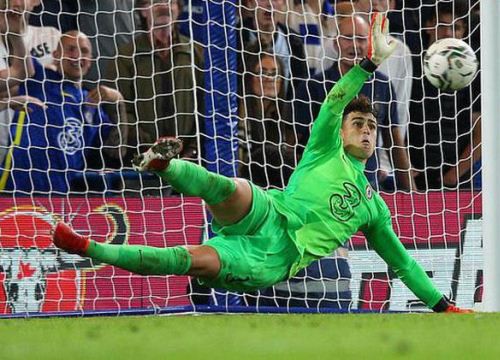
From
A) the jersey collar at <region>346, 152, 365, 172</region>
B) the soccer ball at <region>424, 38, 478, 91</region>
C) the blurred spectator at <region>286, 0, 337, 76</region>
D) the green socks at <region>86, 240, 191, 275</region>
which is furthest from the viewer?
the blurred spectator at <region>286, 0, 337, 76</region>

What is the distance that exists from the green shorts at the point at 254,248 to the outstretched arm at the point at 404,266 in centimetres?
87

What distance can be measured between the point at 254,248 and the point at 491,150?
202 centimetres

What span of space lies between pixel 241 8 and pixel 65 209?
2.06 meters

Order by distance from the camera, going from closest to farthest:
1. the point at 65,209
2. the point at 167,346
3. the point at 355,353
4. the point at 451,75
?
the point at 355,353 < the point at 167,346 < the point at 451,75 < the point at 65,209

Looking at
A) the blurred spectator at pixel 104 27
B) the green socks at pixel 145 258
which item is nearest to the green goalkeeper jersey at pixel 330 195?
the green socks at pixel 145 258

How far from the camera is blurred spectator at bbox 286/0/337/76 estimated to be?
970 centimetres

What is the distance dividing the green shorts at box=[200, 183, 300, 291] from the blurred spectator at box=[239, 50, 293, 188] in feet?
7.10

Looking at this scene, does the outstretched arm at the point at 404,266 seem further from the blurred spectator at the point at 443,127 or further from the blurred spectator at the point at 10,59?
the blurred spectator at the point at 10,59

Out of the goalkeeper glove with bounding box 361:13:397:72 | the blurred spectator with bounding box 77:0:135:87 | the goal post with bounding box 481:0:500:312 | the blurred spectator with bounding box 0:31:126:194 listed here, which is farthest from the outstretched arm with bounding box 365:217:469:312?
the blurred spectator with bounding box 77:0:135:87

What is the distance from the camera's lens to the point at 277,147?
9719 mm

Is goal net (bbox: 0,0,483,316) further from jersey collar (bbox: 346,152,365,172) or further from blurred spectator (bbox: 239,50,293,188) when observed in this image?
jersey collar (bbox: 346,152,365,172)

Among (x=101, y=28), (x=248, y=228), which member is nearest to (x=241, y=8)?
(x=101, y=28)

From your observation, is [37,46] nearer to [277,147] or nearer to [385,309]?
[277,147]

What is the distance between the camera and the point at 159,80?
9719 millimetres
